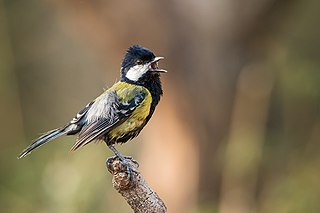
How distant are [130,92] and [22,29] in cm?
396

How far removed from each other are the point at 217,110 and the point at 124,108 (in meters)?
2.13

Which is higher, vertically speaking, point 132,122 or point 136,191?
point 132,122

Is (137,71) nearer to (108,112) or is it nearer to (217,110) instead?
(108,112)

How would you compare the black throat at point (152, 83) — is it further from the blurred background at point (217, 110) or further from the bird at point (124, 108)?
the blurred background at point (217, 110)

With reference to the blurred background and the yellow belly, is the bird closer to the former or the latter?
the yellow belly

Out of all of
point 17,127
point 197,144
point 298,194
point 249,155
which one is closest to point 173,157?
point 197,144

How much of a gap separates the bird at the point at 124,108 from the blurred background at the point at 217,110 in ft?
5.56

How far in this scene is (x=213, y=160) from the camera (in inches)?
174

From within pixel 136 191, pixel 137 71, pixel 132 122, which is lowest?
pixel 136 191

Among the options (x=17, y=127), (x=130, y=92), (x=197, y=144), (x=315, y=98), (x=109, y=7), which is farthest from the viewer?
(x=17, y=127)

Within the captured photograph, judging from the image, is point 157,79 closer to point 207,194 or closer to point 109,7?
point 109,7

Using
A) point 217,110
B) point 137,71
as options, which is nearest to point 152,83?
point 137,71

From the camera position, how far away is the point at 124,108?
2326 mm

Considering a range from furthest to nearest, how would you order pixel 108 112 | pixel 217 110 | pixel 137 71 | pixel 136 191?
pixel 217 110 < pixel 137 71 < pixel 108 112 < pixel 136 191
